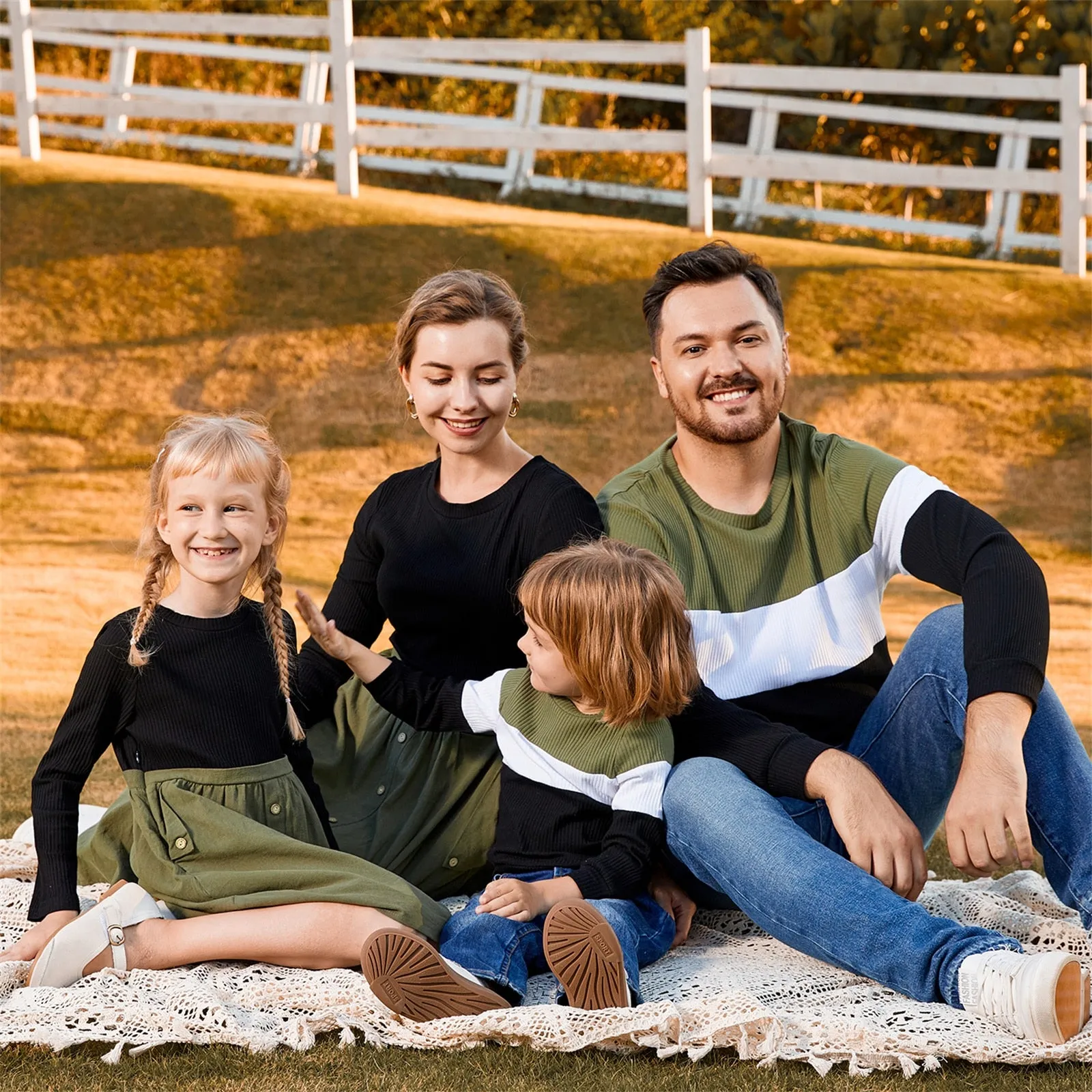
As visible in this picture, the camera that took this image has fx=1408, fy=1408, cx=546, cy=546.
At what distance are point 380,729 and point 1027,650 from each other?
132 centimetres

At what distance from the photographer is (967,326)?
9.27 metres

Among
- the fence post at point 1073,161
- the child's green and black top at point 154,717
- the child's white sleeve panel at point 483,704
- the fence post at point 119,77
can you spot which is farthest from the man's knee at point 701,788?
the fence post at point 119,77

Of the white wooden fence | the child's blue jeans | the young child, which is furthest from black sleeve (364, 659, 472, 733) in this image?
the white wooden fence

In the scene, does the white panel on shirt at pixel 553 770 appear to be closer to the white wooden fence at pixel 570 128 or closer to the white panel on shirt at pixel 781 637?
the white panel on shirt at pixel 781 637

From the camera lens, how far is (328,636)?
277cm

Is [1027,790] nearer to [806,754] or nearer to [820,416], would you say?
[806,754]

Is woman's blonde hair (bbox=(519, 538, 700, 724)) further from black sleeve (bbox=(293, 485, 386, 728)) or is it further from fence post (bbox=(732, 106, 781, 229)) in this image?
fence post (bbox=(732, 106, 781, 229))

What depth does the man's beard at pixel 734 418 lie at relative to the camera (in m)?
2.78

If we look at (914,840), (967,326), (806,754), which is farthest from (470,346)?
(967,326)

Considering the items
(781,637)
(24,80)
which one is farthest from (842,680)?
(24,80)

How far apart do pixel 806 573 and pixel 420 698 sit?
80cm

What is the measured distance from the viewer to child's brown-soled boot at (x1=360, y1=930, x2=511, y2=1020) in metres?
2.18

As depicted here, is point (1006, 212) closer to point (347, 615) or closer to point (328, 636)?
point (347, 615)

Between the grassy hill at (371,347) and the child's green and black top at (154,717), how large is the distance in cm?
486
